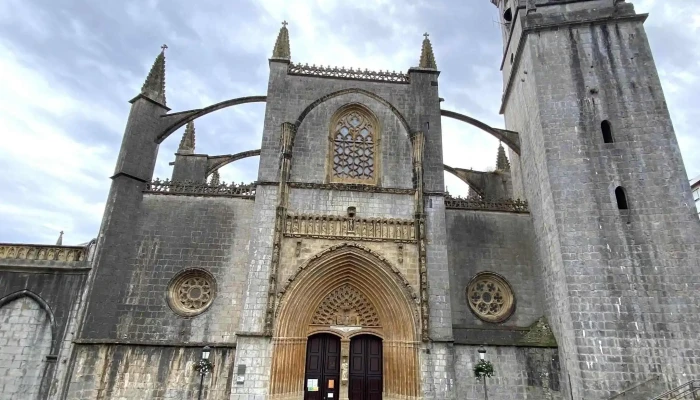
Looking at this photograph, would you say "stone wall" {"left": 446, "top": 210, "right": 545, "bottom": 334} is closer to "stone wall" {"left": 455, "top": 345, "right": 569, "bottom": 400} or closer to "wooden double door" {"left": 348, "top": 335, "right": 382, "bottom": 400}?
"stone wall" {"left": 455, "top": 345, "right": 569, "bottom": 400}

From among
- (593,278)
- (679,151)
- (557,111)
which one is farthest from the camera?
(557,111)

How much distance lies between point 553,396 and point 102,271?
14455 millimetres

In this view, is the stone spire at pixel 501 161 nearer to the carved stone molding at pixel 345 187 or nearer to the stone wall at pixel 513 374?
the carved stone molding at pixel 345 187

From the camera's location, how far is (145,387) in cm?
1153

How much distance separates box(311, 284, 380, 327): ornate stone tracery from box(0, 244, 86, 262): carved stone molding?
8.21 metres

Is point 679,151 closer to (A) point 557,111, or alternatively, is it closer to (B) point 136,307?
(A) point 557,111

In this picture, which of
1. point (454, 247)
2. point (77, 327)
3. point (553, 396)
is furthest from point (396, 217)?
point (77, 327)

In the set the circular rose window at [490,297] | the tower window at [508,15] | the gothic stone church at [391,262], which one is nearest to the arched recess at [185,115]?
the gothic stone church at [391,262]

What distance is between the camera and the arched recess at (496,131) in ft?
52.7

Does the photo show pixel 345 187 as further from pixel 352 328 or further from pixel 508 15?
pixel 508 15

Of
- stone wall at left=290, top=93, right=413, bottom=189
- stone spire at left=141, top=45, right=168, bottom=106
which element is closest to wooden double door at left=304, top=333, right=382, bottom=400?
stone wall at left=290, top=93, right=413, bottom=189

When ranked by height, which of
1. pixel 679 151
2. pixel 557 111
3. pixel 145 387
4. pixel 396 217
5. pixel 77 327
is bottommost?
pixel 145 387

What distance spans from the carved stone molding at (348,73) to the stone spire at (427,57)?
0.91 meters

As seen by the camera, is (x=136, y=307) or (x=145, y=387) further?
(x=136, y=307)
